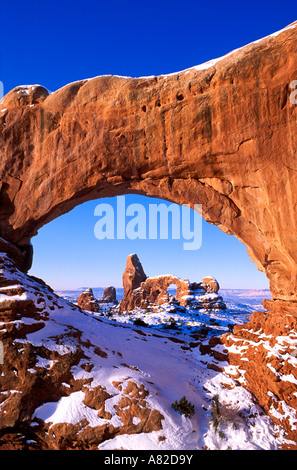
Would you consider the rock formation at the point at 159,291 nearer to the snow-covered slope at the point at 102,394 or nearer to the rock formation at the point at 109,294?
the rock formation at the point at 109,294

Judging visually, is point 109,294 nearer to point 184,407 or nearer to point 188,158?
point 188,158

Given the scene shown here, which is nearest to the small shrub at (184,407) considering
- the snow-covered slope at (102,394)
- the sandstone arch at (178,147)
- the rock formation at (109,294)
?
the snow-covered slope at (102,394)

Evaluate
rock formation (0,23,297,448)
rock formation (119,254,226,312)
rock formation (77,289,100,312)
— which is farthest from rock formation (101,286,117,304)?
rock formation (0,23,297,448)

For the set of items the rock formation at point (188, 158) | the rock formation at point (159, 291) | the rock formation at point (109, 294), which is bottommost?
the rock formation at point (109, 294)

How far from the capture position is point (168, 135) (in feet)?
44.8

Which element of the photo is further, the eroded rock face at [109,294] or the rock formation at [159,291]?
the eroded rock face at [109,294]

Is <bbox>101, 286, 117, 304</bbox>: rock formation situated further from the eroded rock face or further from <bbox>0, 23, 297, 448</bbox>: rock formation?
<bbox>0, 23, 297, 448</bbox>: rock formation

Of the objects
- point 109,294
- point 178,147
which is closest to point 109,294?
point 109,294

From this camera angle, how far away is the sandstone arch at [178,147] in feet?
38.8

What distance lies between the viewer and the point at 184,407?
29.2 ft

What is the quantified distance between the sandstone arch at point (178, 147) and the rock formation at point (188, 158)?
0.05m

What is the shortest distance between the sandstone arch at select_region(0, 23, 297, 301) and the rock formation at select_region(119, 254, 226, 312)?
42693 mm

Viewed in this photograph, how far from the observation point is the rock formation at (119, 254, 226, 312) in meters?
58.0

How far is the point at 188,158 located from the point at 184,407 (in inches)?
406
